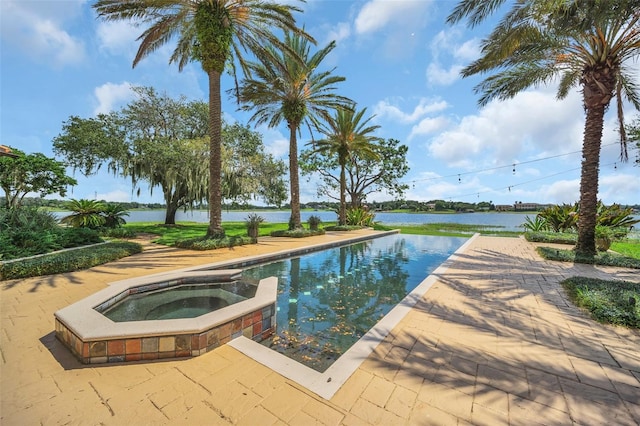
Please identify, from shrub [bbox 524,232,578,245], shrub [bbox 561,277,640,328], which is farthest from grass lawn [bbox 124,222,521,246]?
shrub [bbox 561,277,640,328]

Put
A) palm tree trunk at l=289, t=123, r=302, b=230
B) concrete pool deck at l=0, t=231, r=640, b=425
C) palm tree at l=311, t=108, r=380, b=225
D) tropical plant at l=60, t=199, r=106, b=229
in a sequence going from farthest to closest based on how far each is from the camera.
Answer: palm tree at l=311, t=108, r=380, b=225 < palm tree trunk at l=289, t=123, r=302, b=230 < tropical plant at l=60, t=199, r=106, b=229 < concrete pool deck at l=0, t=231, r=640, b=425

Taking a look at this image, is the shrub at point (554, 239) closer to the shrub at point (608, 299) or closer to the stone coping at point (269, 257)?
the shrub at point (608, 299)

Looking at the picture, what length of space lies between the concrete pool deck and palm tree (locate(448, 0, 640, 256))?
7.79 m

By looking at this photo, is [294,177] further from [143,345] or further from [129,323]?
[143,345]

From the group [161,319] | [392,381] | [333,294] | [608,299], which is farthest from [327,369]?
[608,299]

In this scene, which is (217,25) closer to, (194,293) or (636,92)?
(194,293)

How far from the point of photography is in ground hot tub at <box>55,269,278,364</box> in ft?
9.12

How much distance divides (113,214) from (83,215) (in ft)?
4.38

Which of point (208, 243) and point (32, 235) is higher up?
point (32, 235)

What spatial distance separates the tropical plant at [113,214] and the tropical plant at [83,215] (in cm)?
46

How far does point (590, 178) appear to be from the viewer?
877 cm

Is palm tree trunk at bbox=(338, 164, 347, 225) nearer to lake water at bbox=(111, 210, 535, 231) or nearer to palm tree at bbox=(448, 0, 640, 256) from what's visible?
lake water at bbox=(111, 210, 535, 231)

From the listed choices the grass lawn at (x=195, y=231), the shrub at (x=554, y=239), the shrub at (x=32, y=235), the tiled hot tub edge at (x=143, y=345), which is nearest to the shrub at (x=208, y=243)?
the grass lawn at (x=195, y=231)

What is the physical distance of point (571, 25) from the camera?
25.5ft
